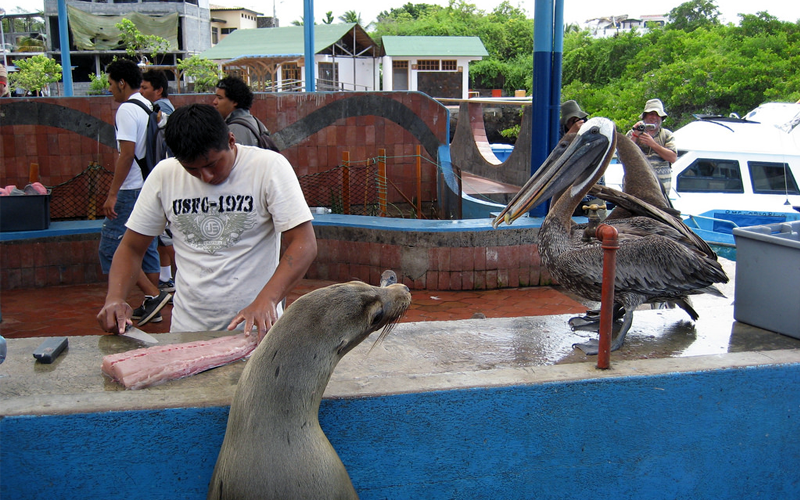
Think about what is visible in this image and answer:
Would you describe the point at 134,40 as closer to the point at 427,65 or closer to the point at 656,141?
the point at 427,65

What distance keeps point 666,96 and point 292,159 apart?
448 inches

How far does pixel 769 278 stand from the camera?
3.11 metres

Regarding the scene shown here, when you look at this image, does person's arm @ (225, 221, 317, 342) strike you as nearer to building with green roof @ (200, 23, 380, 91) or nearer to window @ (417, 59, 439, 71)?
building with green roof @ (200, 23, 380, 91)

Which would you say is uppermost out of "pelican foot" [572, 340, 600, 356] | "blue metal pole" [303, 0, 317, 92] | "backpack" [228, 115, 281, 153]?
"blue metal pole" [303, 0, 317, 92]

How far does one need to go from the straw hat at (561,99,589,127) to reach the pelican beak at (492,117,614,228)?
12.3ft

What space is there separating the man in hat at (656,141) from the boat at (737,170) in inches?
141

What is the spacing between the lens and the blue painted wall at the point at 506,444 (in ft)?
7.38

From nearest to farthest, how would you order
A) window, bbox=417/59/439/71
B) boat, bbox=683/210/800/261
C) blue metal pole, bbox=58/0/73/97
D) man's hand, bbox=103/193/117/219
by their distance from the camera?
1. man's hand, bbox=103/193/117/219
2. boat, bbox=683/210/800/261
3. blue metal pole, bbox=58/0/73/97
4. window, bbox=417/59/439/71

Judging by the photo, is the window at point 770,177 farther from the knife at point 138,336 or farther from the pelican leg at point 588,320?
the knife at point 138,336

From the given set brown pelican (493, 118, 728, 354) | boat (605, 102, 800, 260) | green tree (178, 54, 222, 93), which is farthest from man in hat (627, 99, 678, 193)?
green tree (178, 54, 222, 93)

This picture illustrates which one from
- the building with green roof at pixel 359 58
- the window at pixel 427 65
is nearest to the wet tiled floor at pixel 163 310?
the building with green roof at pixel 359 58

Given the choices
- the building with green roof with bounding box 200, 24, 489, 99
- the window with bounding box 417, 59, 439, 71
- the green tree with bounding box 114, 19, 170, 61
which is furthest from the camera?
the window with bounding box 417, 59, 439, 71

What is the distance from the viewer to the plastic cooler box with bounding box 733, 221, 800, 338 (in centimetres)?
301

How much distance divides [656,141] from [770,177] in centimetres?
507
